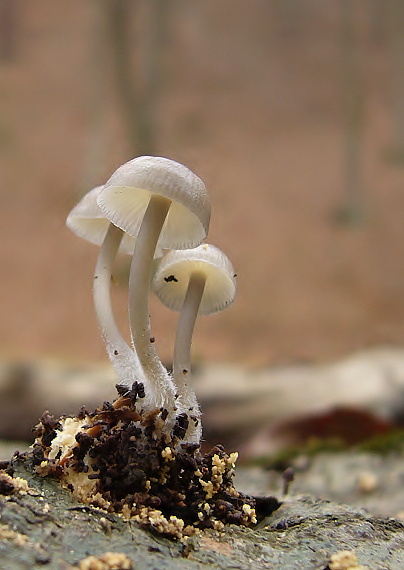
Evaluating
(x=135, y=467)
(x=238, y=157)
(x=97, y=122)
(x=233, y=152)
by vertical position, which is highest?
(x=233, y=152)

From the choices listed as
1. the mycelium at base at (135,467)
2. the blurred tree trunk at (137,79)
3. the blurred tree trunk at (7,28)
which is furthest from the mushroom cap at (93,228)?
the blurred tree trunk at (7,28)

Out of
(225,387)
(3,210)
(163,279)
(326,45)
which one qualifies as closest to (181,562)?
(163,279)

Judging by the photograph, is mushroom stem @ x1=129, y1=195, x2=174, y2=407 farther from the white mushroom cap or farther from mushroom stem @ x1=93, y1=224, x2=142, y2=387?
the white mushroom cap

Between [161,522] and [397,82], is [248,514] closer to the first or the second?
[161,522]

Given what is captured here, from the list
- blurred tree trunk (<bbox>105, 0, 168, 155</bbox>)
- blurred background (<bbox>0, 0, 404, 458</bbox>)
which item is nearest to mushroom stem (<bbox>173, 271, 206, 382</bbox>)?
blurred background (<bbox>0, 0, 404, 458</bbox>)

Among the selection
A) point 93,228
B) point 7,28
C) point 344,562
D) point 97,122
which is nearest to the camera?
point 344,562

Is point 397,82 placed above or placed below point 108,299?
above

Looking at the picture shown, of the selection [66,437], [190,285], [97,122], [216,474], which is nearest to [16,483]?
[66,437]
